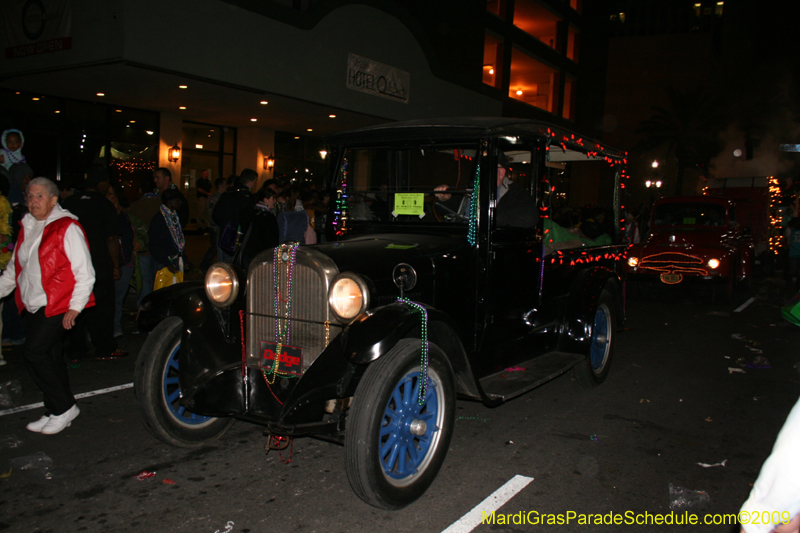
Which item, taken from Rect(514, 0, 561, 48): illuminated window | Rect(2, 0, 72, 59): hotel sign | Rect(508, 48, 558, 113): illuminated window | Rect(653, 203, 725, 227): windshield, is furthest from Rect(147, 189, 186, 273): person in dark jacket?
Rect(508, 48, 558, 113): illuminated window

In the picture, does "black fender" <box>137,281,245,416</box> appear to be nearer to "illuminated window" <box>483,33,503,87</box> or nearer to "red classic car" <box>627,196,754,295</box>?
"red classic car" <box>627,196,754,295</box>

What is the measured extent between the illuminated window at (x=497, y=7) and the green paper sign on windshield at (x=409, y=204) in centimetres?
2195

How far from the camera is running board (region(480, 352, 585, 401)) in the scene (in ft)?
13.2

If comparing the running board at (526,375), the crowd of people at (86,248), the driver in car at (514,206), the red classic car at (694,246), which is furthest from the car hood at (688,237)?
the driver in car at (514,206)

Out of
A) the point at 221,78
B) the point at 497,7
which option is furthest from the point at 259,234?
the point at 497,7

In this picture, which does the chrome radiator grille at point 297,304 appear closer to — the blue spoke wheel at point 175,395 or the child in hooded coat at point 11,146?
the blue spoke wheel at point 175,395

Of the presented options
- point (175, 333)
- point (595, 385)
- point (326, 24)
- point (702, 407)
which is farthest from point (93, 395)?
point (326, 24)

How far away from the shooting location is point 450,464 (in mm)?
3832

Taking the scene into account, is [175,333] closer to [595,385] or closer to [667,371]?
[595,385]

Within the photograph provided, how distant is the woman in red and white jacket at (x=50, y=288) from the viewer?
4.03 m

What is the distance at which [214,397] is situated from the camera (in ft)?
11.7

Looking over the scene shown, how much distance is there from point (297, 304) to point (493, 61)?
23.4 meters

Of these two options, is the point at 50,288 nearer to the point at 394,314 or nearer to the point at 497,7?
the point at 394,314

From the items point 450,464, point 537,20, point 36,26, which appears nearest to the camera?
point 450,464
